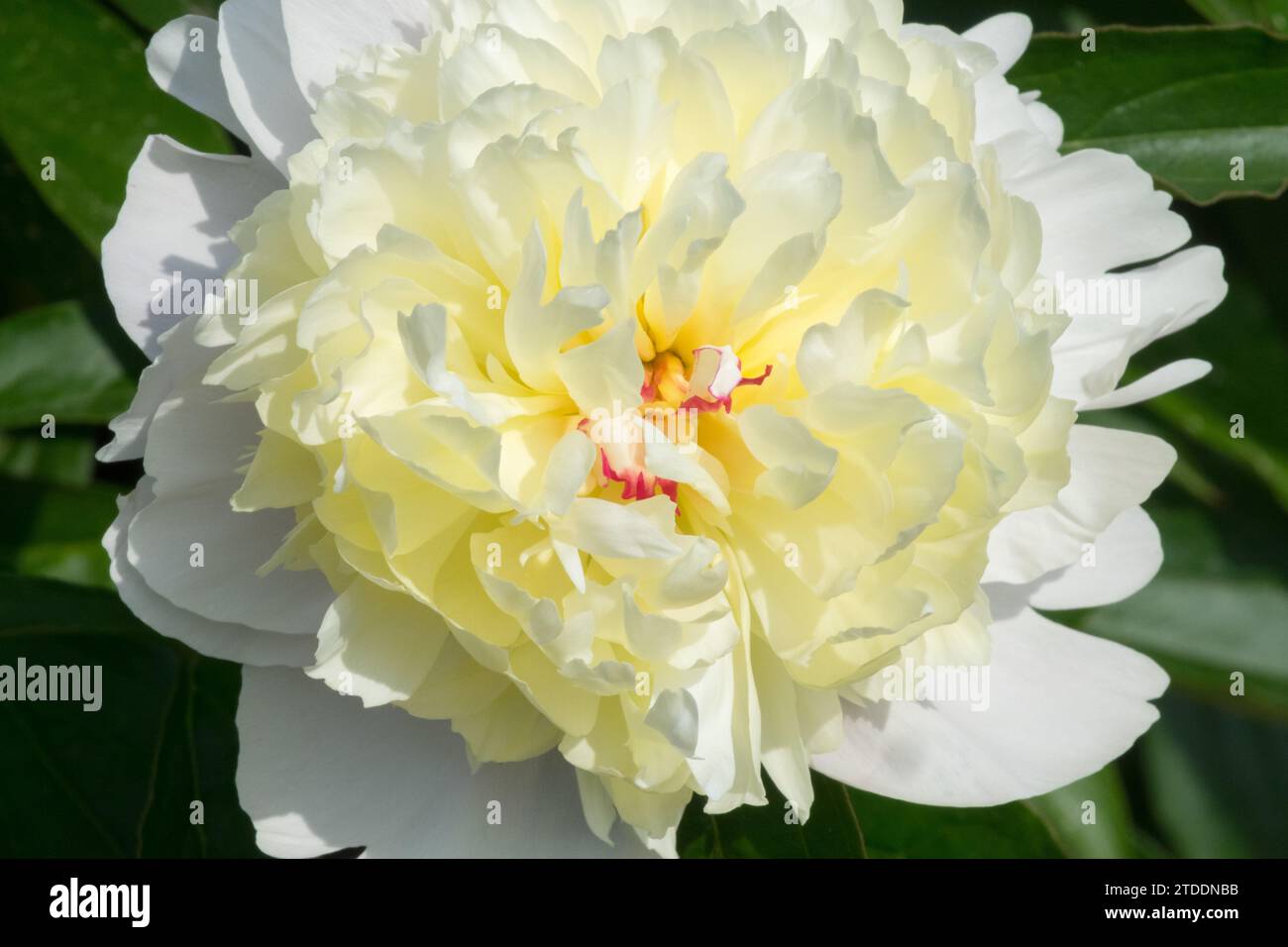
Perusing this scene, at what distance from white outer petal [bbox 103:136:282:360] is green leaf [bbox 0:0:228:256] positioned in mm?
416

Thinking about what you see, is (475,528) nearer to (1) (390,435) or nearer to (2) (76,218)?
(1) (390,435)

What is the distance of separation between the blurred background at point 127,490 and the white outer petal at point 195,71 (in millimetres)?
406

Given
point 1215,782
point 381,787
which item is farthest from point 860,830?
point 1215,782

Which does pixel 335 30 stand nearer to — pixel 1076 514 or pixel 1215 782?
pixel 1076 514

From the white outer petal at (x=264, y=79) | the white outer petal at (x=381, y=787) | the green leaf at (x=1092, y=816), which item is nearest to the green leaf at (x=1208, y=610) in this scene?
the green leaf at (x=1092, y=816)

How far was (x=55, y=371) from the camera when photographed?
156 cm

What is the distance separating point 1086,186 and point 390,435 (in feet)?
2.32

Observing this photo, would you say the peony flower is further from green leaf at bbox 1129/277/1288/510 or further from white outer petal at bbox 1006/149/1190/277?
green leaf at bbox 1129/277/1288/510

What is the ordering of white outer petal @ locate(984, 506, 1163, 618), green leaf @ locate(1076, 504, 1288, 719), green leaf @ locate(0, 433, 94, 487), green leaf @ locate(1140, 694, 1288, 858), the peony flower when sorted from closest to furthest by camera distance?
the peony flower, white outer petal @ locate(984, 506, 1163, 618), green leaf @ locate(0, 433, 94, 487), green leaf @ locate(1076, 504, 1288, 719), green leaf @ locate(1140, 694, 1288, 858)

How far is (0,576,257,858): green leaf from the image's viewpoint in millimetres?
1357

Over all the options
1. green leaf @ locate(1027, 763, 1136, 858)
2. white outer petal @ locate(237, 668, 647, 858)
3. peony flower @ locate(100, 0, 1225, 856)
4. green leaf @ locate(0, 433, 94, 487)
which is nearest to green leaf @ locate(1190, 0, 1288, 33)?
peony flower @ locate(100, 0, 1225, 856)

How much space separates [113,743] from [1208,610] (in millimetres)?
1626

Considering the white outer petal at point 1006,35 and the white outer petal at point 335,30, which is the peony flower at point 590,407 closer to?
the white outer petal at point 335,30
